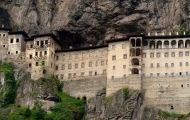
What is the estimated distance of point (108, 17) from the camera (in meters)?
104

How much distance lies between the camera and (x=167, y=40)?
307ft

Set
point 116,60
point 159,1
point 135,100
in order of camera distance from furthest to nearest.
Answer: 1. point 159,1
2. point 116,60
3. point 135,100

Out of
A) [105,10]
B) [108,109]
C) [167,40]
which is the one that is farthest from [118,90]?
[105,10]

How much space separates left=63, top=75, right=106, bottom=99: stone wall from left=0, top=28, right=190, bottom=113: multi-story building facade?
418 millimetres

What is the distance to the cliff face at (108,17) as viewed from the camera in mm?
102438

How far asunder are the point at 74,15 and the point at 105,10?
6.76 m

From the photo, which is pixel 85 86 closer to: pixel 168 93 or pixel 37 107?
pixel 37 107

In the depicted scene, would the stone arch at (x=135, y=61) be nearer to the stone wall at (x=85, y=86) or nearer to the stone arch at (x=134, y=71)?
the stone arch at (x=134, y=71)

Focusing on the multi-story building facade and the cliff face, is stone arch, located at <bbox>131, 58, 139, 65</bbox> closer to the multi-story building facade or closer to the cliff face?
the multi-story building facade

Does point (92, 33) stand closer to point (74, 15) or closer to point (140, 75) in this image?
point (74, 15)

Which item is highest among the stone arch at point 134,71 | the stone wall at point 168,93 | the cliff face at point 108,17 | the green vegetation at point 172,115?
the cliff face at point 108,17

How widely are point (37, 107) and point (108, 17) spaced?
967 inches

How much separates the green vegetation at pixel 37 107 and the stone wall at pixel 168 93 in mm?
12745

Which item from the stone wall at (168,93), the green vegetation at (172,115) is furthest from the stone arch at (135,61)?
the green vegetation at (172,115)
